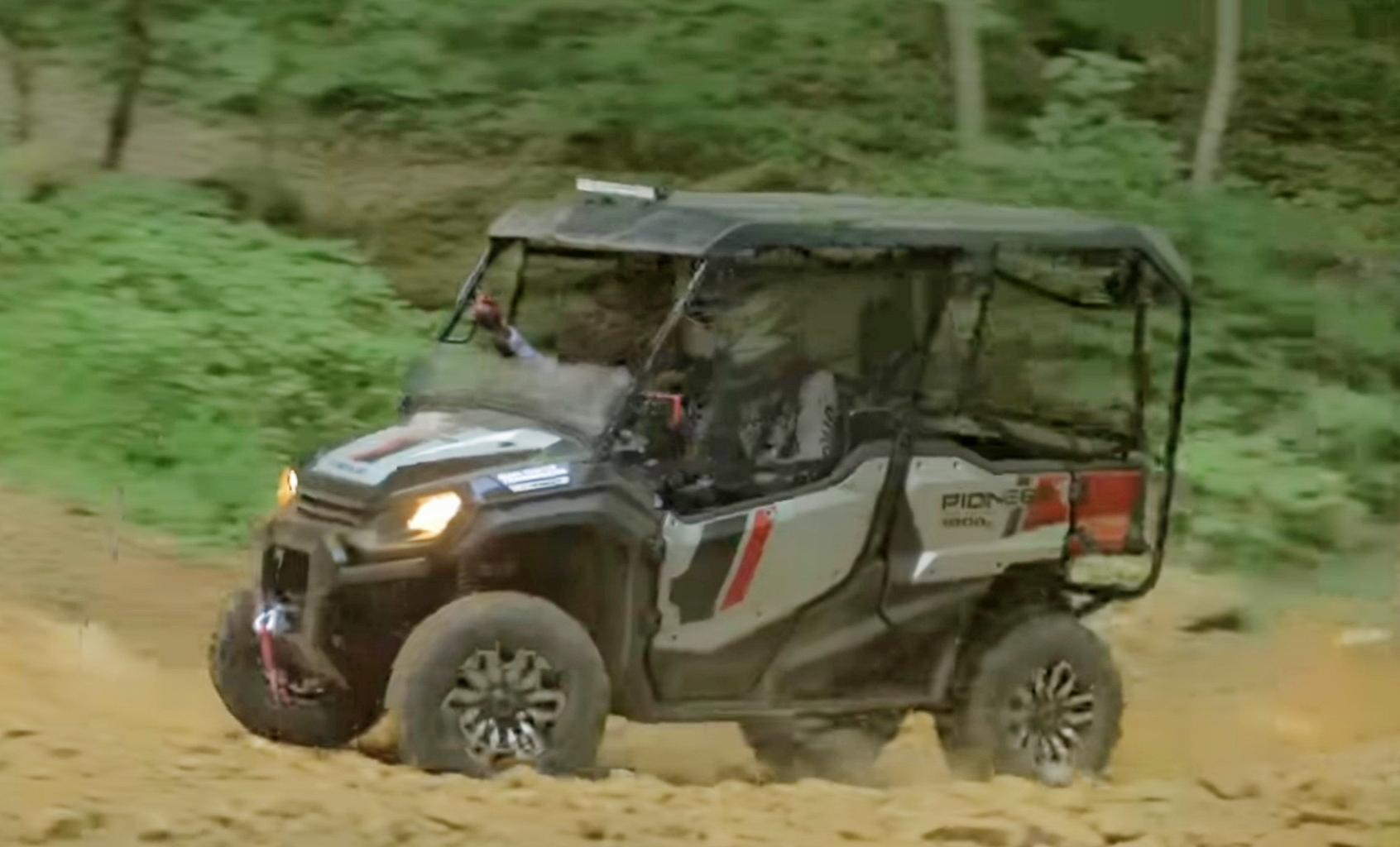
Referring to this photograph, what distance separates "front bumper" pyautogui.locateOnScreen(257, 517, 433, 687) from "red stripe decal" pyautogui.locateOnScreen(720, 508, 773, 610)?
99cm

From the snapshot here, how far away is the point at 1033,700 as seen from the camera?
25.2ft

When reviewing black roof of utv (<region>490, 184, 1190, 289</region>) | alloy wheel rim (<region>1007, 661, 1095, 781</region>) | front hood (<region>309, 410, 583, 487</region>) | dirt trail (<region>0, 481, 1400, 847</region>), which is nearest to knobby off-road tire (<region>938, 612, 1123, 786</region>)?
alloy wheel rim (<region>1007, 661, 1095, 781</region>)

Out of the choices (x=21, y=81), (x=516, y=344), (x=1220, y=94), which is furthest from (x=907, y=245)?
(x=1220, y=94)

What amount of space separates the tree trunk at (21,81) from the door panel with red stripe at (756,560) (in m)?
7.80

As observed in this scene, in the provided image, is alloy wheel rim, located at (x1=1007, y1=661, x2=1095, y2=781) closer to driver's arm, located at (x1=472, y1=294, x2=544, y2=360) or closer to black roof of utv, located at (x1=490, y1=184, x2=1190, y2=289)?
black roof of utv, located at (x1=490, y1=184, x2=1190, y2=289)

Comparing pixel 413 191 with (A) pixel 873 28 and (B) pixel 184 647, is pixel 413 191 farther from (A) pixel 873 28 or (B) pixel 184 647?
(B) pixel 184 647

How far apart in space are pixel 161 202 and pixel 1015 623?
6.90m

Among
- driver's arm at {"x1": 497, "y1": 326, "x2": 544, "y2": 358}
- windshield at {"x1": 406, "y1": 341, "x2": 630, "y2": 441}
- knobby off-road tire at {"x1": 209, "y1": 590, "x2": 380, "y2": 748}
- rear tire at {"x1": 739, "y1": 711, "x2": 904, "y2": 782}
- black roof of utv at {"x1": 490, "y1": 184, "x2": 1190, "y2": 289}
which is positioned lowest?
rear tire at {"x1": 739, "y1": 711, "x2": 904, "y2": 782}

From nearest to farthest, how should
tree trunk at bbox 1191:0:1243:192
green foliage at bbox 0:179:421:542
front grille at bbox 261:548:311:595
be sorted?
front grille at bbox 261:548:311:595
green foliage at bbox 0:179:421:542
tree trunk at bbox 1191:0:1243:192

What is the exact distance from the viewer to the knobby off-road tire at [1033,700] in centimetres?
758

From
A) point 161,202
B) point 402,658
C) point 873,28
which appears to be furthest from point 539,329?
point 873,28

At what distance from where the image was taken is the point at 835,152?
14211mm

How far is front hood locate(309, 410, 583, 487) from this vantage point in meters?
6.82

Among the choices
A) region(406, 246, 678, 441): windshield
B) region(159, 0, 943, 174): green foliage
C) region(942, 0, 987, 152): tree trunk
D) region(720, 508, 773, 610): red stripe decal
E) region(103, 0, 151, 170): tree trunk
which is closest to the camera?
region(720, 508, 773, 610): red stripe decal
